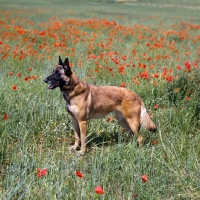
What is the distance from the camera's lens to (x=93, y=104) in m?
4.63

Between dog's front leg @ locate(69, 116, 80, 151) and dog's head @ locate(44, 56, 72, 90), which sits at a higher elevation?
dog's head @ locate(44, 56, 72, 90)

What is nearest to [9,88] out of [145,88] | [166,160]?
[145,88]

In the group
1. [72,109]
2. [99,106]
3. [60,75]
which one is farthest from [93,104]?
[60,75]

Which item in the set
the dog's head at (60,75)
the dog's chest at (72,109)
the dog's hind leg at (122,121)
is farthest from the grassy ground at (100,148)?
the dog's head at (60,75)

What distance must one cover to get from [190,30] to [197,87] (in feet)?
43.7

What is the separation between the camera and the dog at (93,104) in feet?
14.7

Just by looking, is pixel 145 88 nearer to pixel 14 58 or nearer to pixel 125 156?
pixel 125 156

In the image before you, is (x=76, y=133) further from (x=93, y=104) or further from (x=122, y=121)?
(x=122, y=121)

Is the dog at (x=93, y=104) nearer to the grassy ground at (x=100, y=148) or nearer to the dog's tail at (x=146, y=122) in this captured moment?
the dog's tail at (x=146, y=122)

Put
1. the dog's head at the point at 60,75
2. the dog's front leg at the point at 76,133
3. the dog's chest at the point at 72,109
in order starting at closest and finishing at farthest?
the dog's head at the point at 60,75, the dog's chest at the point at 72,109, the dog's front leg at the point at 76,133

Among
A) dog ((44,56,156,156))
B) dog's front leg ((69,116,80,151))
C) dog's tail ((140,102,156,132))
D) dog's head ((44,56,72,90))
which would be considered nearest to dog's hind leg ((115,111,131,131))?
dog ((44,56,156,156))

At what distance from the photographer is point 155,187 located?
10.2 ft

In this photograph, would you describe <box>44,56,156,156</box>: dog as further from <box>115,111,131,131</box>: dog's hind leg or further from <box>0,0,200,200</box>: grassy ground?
<box>0,0,200,200</box>: grassy ground

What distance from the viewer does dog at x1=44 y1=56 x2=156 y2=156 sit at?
4.48 m
